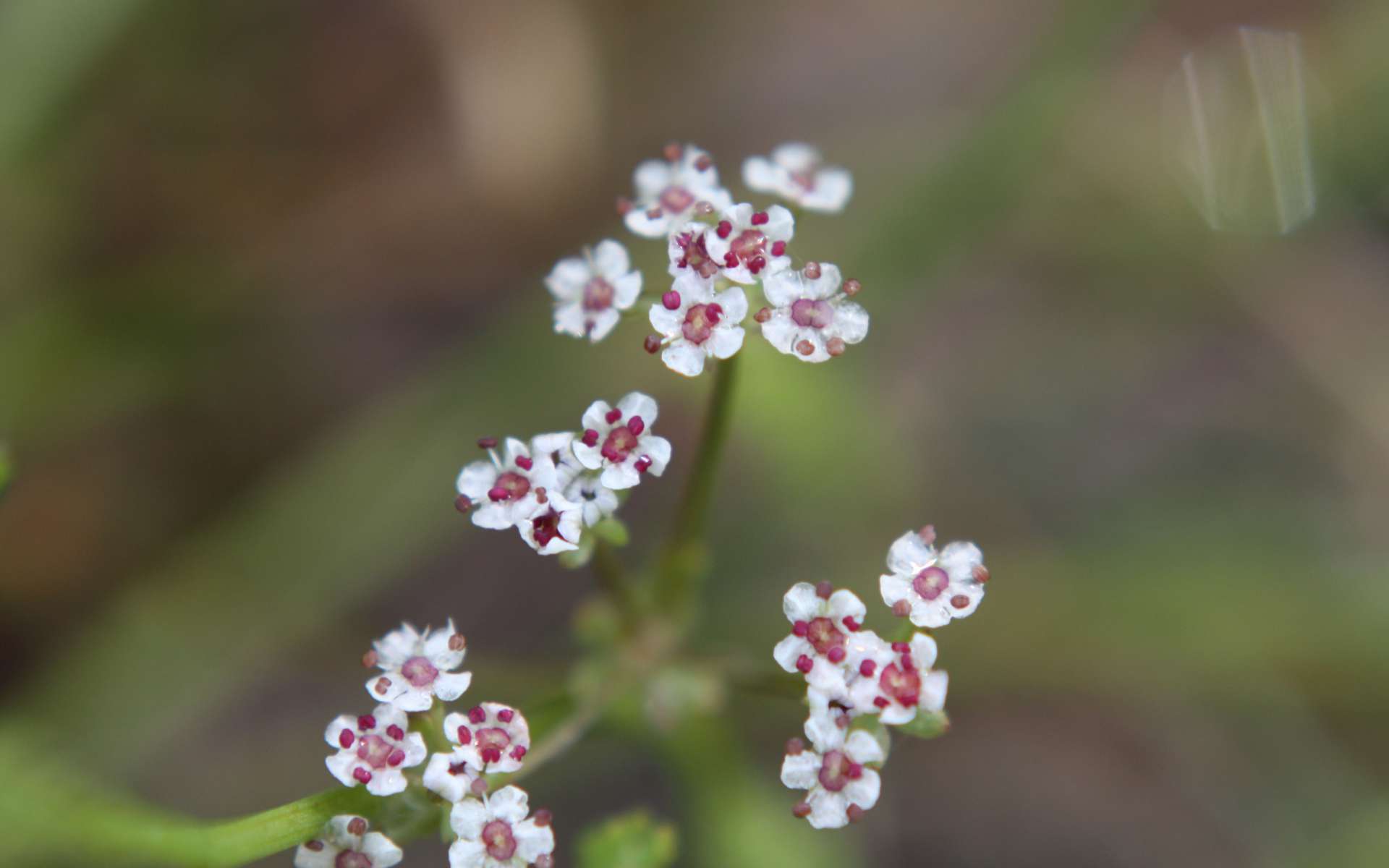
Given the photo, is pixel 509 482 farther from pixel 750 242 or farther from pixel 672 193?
pixel 672 193

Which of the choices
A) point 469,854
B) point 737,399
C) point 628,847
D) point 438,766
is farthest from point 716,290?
point 737,399

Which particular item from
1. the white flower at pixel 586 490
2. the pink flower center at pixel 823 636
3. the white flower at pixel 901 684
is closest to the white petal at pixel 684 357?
the white flower at pixel 586 490

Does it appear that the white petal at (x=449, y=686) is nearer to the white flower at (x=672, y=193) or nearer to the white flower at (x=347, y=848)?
the white flower at (x=347, y=848)

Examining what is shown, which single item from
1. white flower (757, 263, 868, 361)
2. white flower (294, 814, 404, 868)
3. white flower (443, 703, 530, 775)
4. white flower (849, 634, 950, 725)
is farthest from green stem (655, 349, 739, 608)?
white flower (294, 814, 404, 868)

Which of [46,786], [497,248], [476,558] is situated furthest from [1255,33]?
[46,786]

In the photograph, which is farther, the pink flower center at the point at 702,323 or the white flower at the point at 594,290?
the white flower at the point at 594,290

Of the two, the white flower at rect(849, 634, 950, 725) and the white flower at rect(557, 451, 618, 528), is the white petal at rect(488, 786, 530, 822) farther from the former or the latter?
the white flower at rect(849, 634, 950, 725)

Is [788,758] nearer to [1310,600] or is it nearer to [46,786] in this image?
[46,786]
